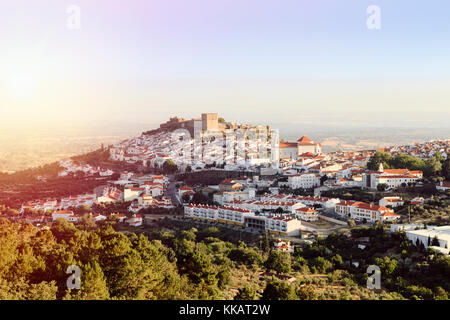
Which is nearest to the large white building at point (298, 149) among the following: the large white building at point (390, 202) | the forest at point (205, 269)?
the large white building at point (390, 202)

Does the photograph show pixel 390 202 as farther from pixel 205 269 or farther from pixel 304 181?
pixel 205 269

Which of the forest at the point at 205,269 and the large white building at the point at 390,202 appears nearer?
the forest at the point at 205,269

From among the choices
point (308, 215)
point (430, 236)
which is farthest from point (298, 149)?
point (430, 236)

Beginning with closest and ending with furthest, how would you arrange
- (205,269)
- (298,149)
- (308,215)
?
(205,269) → (308,215) → (298,149)

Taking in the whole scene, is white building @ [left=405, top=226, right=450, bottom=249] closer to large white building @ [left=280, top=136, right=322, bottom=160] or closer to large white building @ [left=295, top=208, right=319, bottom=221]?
large white building @ [left=295, top=208, right=319, bottom=221]

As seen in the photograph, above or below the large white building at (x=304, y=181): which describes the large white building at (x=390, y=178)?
above

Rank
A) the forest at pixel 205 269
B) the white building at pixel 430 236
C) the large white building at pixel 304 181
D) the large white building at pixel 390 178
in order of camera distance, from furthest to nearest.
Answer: the large white building at pixel 304 181 → the large white building at pixel 390 178 → the white building at pixel 430 236 → the forest at pixel 205 269

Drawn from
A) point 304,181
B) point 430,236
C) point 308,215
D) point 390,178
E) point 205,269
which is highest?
point 205,269

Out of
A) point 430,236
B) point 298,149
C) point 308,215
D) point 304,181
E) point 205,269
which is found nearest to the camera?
point 205,269

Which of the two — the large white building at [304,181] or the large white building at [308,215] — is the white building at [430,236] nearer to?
the large white building at [308,215]
